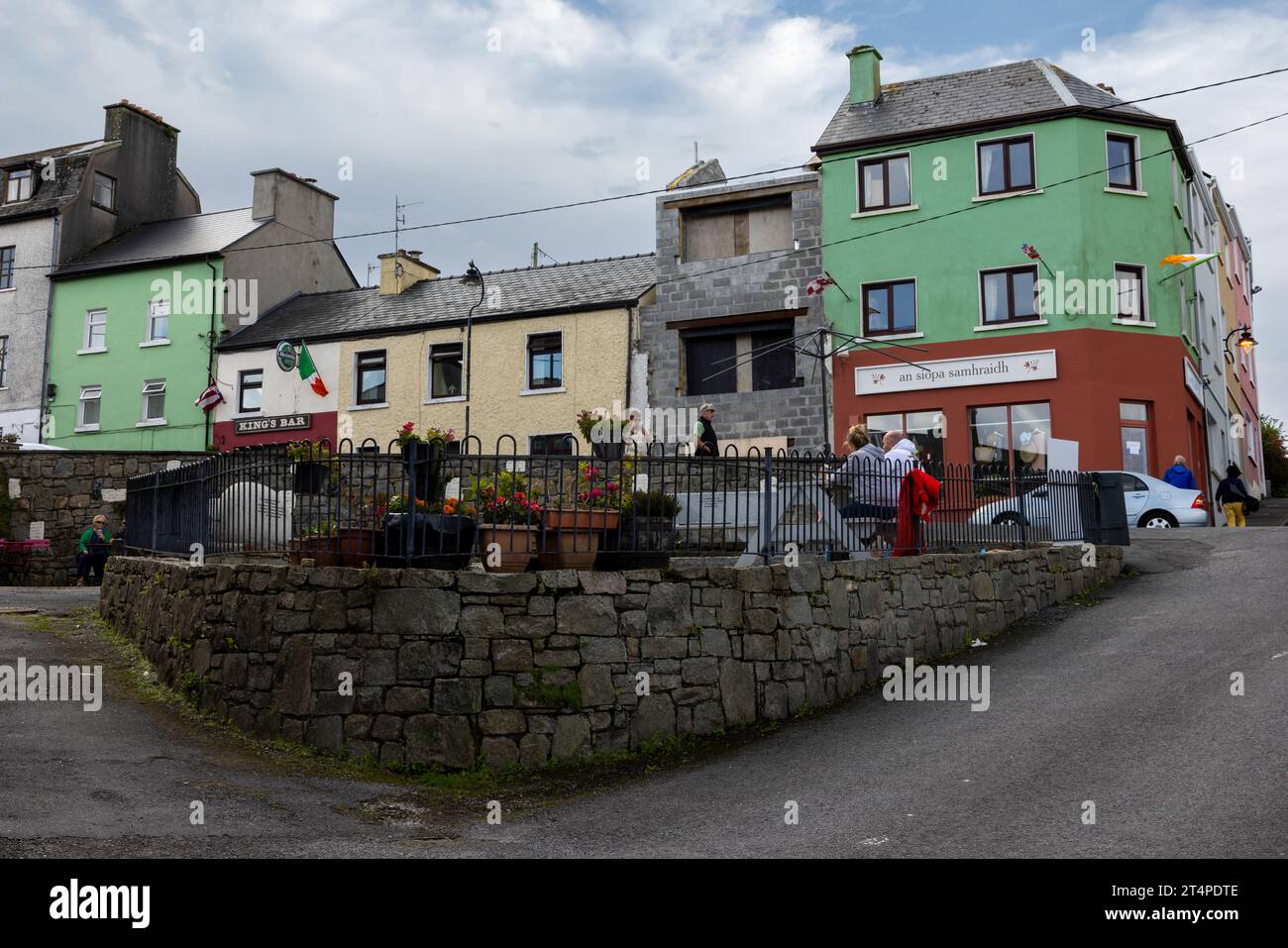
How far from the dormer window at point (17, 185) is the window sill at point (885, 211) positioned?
1029 inches

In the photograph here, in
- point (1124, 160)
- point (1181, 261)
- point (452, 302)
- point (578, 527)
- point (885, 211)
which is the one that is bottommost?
point (578, 527)

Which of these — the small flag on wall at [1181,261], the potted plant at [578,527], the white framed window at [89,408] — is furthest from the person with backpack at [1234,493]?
the white framed window at [89,408]

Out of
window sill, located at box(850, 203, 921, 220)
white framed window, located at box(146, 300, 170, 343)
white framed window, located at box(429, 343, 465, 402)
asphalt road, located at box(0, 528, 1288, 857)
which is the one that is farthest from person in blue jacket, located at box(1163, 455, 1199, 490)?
white framed window, located at box(146, 300, 170, 343)

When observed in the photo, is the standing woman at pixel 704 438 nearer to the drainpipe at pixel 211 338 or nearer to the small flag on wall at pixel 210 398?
the small flag on wall at pixel 210 398

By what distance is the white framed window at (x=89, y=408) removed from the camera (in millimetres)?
35312

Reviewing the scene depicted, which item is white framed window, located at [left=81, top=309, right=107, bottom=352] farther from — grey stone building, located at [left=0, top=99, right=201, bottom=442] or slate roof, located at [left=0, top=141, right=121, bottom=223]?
slate roof, located at [left=0, top=141, right=121, bottom=223]

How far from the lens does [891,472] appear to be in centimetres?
1267

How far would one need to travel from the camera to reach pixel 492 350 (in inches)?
1200

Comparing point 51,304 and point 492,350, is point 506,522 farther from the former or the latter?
point 51,304

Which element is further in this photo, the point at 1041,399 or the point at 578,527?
the point at 1041,399

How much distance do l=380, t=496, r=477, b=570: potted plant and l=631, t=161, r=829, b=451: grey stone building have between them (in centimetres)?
1833

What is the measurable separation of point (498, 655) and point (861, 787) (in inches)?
114

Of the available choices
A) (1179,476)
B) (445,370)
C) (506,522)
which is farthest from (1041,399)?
(506,522)
